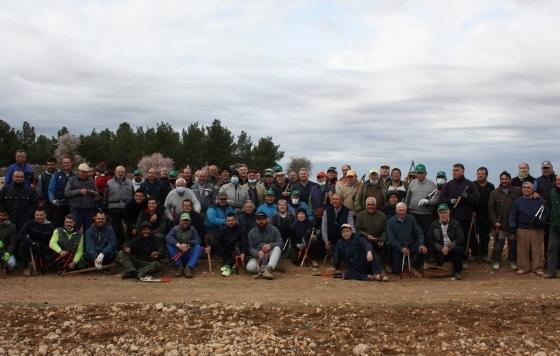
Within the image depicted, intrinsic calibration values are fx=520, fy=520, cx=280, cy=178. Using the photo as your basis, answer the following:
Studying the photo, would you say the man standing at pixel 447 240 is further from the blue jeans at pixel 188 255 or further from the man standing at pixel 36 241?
the man standing at pixel 36 241

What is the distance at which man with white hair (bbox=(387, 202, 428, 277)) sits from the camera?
36.8 feet

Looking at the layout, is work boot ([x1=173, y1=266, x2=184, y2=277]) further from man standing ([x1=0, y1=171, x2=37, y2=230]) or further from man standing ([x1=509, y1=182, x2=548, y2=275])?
man standing ([x1=509, y1=182, x2=548, y2=275])

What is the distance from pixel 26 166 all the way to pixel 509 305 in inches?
426

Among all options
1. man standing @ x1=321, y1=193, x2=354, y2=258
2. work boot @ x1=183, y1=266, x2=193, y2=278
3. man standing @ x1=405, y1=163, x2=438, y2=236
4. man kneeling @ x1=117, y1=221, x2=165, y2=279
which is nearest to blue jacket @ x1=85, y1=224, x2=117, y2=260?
man kneeling @ x1=117, y1=221, x2=165, y2=279

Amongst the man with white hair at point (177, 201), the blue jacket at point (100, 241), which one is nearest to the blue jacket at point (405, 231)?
the man with white hair at point (177, 201)

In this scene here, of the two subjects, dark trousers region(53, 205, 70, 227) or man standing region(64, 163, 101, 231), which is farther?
dark trousers region(53, 205, 70, 227)

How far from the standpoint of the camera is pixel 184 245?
37.0 feet

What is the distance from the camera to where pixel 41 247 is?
11.3 meters

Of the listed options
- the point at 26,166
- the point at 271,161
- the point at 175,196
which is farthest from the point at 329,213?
the point at 271,161

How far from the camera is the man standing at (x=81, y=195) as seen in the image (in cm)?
1164

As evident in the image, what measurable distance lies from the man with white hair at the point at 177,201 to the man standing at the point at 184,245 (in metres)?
0.63

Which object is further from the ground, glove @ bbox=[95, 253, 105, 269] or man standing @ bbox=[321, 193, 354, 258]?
man standing @ bbox=[321, 193, 354, 258]

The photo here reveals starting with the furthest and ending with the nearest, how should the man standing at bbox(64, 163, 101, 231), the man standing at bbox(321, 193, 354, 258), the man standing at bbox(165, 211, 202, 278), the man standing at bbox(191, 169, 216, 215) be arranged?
the man standing at bbox(191, 169, 216, 215)
the man standing at bbox(321, 193, 354, 258)
the man standing at bbox(64, 163, 101, 231)
the man standing at bbox(165, 211, 202, 278)

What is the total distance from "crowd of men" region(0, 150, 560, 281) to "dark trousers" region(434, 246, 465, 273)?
0.02 meters
